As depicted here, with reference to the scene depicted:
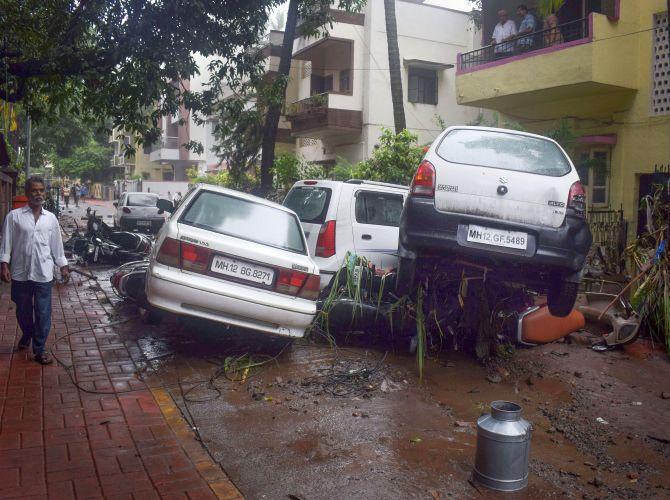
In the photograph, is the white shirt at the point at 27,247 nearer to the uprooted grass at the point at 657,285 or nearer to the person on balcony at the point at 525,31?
the uprooted grass at the point at 657,285

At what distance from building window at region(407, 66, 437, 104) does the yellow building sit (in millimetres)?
8074

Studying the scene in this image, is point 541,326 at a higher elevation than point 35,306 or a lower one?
lower

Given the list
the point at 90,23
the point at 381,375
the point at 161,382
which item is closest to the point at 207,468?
the point at 161,382

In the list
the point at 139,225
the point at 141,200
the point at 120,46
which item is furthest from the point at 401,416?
the point at 141,200

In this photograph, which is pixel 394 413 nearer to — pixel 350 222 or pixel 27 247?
pixel 350 222

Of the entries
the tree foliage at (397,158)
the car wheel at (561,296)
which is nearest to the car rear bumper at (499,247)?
the car wheel at (561,296)

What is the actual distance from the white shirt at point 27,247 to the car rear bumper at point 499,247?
336 centimetres

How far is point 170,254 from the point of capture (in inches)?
227

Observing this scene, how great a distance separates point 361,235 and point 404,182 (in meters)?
6.63

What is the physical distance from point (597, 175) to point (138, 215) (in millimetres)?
13684

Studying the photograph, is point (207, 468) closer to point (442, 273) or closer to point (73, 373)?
point (73, 373)

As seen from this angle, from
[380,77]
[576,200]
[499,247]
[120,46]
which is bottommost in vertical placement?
[499,247]

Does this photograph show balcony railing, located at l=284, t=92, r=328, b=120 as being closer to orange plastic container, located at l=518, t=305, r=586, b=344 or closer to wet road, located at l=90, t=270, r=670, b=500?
wet road, located at l=90, t=270, r=670, b=500

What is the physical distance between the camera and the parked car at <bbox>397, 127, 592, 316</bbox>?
210 inches
